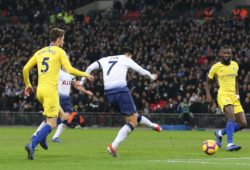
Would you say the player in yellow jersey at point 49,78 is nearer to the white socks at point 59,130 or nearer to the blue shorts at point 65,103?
the white socks at point 59,130

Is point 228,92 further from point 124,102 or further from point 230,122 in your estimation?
point 124,102

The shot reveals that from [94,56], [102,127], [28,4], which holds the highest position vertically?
[28,4]

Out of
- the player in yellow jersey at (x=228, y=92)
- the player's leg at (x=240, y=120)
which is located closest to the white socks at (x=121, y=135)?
the player in yellow jersey at (x=228, y=92)

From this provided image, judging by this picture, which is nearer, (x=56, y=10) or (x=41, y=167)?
(x=41, y=167)

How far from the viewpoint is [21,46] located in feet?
162

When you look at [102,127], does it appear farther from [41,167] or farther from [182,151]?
[41,167]

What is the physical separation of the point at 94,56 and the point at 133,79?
16.1ft

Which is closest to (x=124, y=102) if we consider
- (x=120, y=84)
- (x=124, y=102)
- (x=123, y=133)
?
(x=124, y=102)

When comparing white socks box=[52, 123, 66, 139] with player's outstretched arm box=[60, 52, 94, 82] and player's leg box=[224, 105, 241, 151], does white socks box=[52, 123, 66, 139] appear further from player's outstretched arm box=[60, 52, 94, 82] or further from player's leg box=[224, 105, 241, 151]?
player's outstretched arm box=[60, 52, 94, 82]

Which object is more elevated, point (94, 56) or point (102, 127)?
point (94, 56)

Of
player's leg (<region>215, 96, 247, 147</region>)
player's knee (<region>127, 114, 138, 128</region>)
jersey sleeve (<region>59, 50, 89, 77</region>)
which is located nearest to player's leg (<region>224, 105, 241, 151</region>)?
player's leg (<region>215, 96, 247, 147</region>)

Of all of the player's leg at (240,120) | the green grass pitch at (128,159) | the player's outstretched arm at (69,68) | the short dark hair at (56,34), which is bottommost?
the green grass pitch at (128,159)

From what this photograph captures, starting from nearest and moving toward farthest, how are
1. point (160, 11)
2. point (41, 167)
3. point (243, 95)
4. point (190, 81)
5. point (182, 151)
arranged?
point (41, 167), point (182, 151), point (243, 95), point (190, 81), point (160, 11)

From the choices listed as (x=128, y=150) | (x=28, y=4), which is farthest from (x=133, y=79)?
(x=128, y=150)
